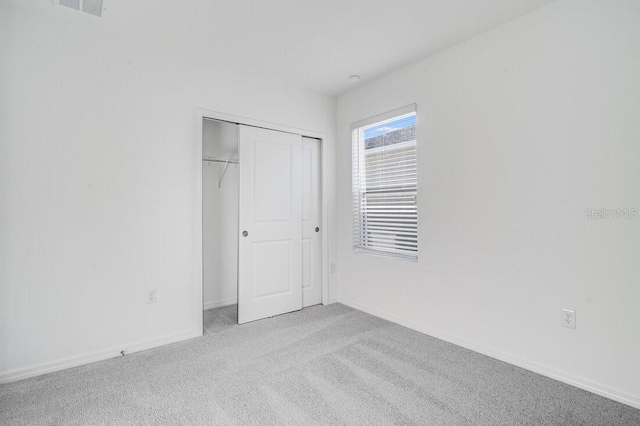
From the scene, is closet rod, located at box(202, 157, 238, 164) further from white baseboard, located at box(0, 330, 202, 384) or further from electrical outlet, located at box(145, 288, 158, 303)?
white baseboard, located at box(0, 330, 202, 384)

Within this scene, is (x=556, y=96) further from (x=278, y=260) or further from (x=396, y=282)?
(x=278, y=260)

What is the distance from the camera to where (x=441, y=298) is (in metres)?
2.86

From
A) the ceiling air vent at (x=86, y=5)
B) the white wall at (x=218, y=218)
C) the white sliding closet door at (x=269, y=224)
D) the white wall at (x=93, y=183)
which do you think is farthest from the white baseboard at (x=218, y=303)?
the ceiling air vent at (x=86, y=5)

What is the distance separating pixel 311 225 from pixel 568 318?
8.12ft

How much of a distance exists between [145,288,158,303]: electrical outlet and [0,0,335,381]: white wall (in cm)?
3

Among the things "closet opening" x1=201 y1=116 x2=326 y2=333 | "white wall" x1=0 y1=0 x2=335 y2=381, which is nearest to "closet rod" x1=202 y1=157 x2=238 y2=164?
"closet opening" x1=201 y1=116 x2=326 y2=333

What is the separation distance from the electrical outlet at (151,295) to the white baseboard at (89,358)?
31 cm

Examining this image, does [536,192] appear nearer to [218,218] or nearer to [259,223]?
[259,223]

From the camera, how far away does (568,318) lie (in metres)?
2.13

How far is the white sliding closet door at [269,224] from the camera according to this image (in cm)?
329

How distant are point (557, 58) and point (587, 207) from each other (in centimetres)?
99

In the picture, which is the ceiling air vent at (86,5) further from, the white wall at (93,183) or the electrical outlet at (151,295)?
the electrical outlet at (151,295)

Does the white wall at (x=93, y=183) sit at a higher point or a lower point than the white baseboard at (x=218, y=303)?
higher

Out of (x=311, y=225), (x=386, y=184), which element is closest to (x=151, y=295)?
(x=311, y=225)
